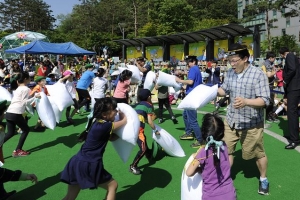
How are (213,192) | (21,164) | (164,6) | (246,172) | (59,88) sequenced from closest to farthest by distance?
1. (213,192)
2. (246,172)
3. (21,164)
4. (59,88)
5. (164,6)

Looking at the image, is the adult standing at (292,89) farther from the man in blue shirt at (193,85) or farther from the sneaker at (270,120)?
the sneaker at (270,120)

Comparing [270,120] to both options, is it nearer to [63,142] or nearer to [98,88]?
[98,88]

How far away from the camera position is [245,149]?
3.66 meters

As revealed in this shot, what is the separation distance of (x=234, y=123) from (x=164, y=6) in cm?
3625

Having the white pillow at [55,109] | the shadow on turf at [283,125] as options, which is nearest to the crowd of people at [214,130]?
the white pillow at [55,109]

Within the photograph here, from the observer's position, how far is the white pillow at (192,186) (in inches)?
107

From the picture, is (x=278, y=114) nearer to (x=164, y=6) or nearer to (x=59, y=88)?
(x=59, y=88)

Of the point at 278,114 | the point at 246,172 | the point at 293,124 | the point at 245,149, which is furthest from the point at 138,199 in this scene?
the point at 278,114

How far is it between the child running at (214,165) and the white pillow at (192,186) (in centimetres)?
12

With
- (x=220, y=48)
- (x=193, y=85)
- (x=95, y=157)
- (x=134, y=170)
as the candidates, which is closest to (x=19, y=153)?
(x=134, y=170)

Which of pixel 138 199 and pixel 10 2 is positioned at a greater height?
pixel 10 2

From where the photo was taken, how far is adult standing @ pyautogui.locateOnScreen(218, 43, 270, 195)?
342cm

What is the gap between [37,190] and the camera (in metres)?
4.05

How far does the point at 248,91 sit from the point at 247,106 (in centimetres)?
17
